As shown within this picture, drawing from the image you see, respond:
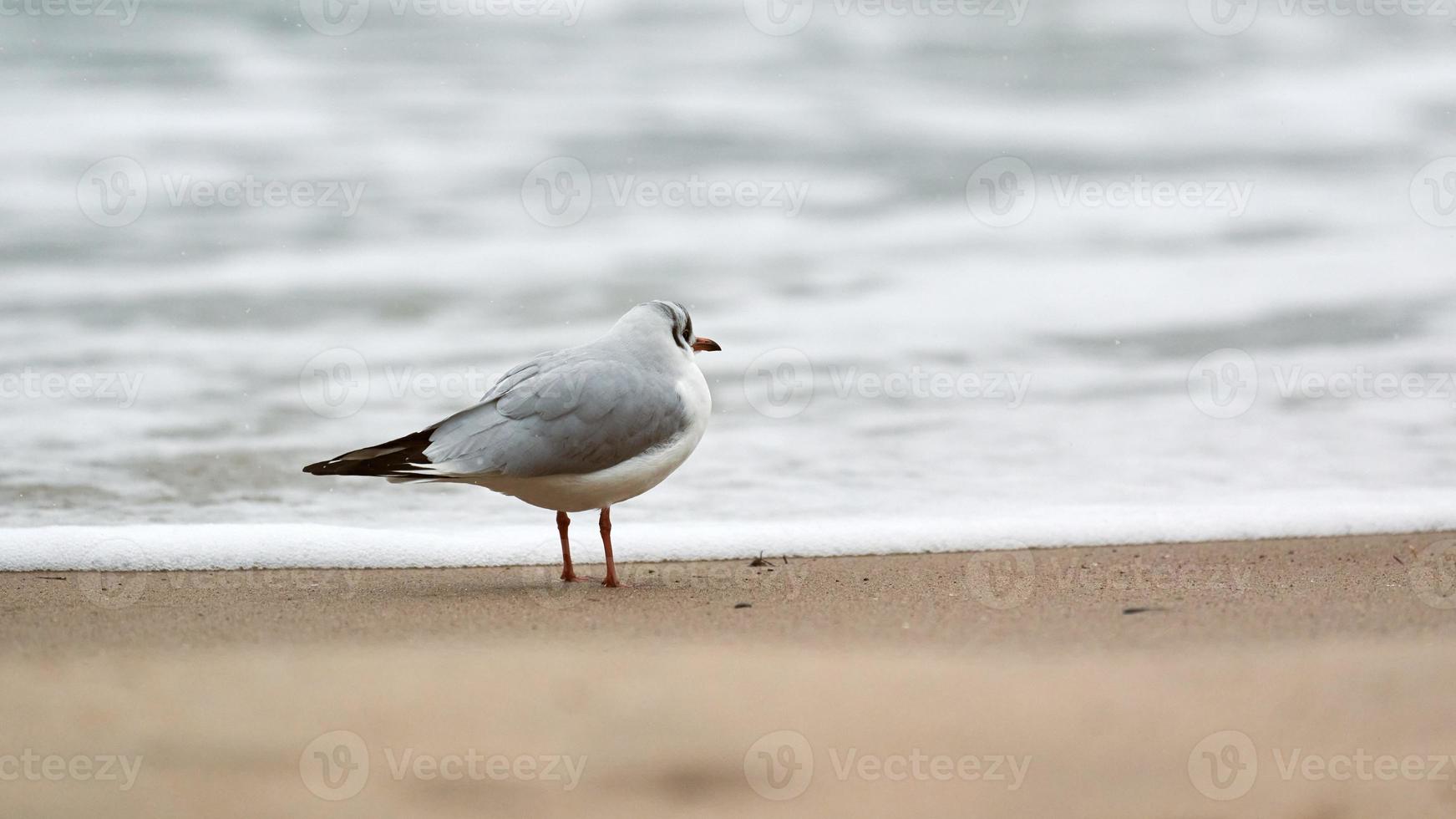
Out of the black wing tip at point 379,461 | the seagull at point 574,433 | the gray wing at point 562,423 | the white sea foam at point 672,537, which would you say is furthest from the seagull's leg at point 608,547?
the black wing tip at point 379,461

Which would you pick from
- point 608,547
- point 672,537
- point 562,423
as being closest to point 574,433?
point 562,423

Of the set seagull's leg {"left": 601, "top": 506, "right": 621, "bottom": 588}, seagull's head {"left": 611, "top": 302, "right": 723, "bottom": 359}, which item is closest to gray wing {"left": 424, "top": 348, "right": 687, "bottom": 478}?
seagull's head {"left": 611, "top": 302, "right": 723, "bottom": 359}

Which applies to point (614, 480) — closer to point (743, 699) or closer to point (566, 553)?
point (566, 553)

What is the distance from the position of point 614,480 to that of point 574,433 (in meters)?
0.18

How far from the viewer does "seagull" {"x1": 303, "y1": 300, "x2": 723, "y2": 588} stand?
3.61 m

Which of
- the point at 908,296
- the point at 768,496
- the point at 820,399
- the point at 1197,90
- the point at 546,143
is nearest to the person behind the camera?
the point at 768,496

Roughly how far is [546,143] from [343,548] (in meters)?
4.40

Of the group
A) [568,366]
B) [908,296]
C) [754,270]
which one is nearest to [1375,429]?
[908,296]

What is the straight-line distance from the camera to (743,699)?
262cm

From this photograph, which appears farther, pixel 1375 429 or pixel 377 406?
pixel 377 406

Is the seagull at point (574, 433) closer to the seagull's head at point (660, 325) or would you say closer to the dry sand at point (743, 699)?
the seagull's head at point (660, 325)

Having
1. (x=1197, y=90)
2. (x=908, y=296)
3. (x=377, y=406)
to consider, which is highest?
(x=1197, y=90)

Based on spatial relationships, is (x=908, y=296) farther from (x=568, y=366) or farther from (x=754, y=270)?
(x=568, y=366)

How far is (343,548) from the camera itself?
429 cm
